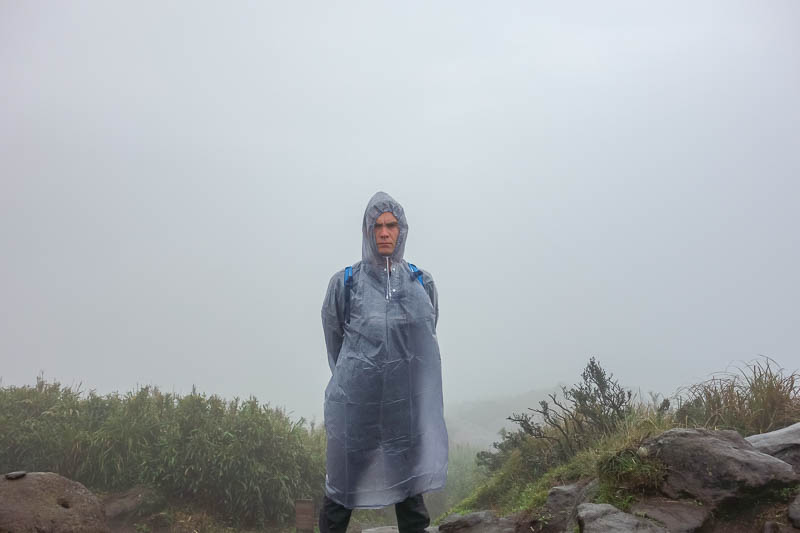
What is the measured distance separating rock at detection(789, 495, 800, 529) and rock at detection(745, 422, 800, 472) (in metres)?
0.66

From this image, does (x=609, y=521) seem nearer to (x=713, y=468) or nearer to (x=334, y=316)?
(x=713, y=468)

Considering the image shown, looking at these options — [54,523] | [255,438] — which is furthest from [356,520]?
[54,523]

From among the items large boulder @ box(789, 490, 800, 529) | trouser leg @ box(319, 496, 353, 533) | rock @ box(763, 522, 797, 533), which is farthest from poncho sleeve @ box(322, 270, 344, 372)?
large boulder @ box(789, 490, 800, 529)

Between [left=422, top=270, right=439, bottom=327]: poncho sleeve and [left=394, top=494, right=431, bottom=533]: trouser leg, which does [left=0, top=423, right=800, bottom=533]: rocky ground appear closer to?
[left=394, top=494, right=431, bottom=533]: trouser leg

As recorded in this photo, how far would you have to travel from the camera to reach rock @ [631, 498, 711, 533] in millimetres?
3289

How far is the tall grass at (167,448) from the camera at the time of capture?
6.66m

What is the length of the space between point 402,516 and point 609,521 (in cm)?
132

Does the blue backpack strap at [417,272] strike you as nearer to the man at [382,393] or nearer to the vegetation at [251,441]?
the man at [382,393]

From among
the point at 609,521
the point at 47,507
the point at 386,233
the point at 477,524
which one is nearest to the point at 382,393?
the point at 386,233

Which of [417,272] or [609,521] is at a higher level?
[417,272]

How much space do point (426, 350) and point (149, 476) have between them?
5.03m

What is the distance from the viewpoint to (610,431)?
5652 mm

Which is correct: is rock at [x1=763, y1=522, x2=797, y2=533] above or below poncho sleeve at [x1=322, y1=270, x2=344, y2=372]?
below

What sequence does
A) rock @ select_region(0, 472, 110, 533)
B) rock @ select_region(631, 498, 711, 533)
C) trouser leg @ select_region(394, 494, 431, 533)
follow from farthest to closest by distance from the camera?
rock @ select_region(0, 472, 110, 533)
trouser leg @ select_region(394, 494, 431, 533)
rock @ select_region(631, 498, 711, 533)
